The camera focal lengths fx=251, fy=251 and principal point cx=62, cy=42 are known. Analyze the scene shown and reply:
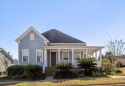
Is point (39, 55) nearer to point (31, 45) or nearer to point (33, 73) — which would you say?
point (31, 45)

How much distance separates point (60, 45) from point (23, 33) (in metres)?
5.48

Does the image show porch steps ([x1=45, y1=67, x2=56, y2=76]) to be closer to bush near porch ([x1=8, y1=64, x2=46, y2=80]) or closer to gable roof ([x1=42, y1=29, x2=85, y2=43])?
bush near porch ([x1=8, y1=64, x2=46, y2=80])

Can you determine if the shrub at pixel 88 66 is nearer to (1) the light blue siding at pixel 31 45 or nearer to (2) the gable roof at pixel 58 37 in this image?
(1) the light blue siding at pixel 31 45

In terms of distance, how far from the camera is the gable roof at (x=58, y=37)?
119 ft

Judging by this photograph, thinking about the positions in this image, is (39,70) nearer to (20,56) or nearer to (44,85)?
(20,56)

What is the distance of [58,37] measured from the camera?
37.2 meters

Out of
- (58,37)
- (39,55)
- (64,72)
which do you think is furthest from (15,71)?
(58,37)

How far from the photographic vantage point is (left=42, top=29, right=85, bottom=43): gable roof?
3641cm

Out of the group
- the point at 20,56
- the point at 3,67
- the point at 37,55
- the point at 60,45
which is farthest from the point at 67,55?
the point at 3,67

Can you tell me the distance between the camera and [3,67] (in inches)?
1815

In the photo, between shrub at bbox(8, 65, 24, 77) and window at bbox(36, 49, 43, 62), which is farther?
window at bbox(36, 49, 43, 62)

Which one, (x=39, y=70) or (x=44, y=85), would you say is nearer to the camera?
(x=44, y=85)

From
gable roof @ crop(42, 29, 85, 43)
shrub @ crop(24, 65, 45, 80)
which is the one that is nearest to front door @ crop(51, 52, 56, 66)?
gable roof @ crop(42, 29, 85, 43)

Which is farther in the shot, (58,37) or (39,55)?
(58,37)
